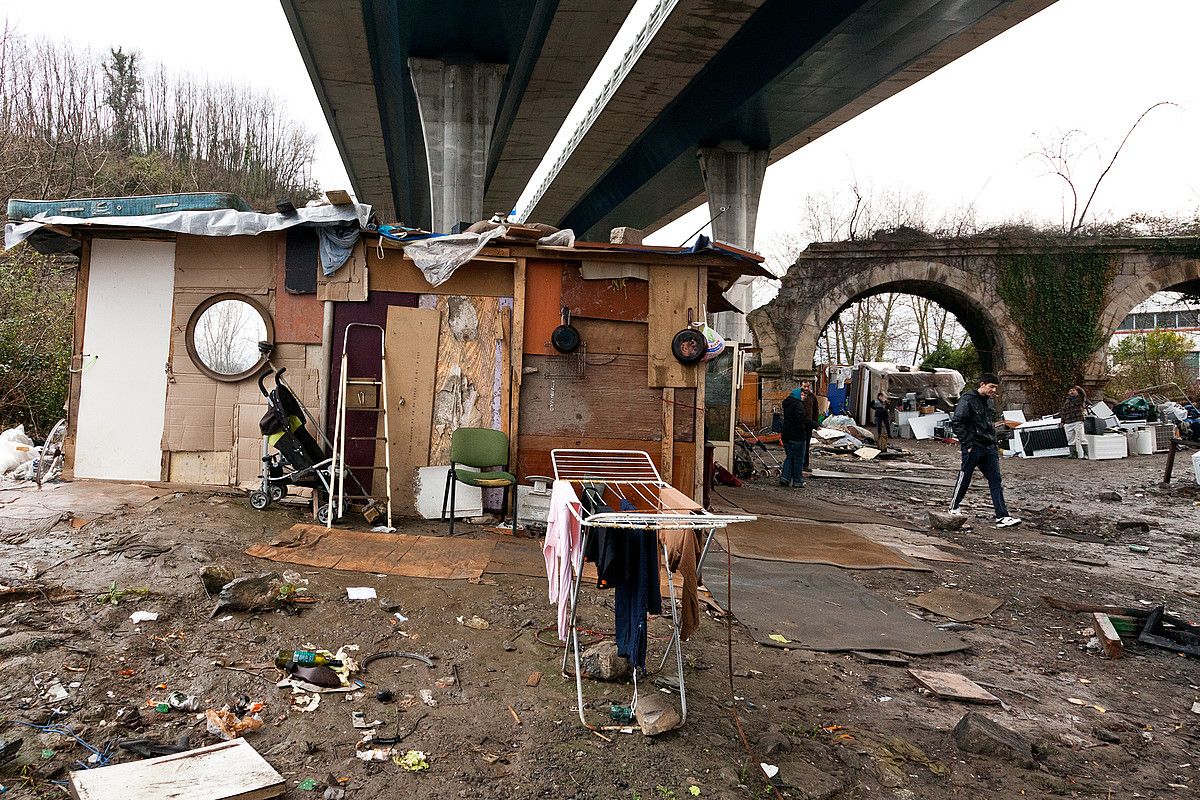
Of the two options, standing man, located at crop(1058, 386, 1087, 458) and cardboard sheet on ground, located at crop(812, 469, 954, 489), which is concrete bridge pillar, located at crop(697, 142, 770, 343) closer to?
cardboard sheet on ground, located at crop(812, 469, 954, 489)

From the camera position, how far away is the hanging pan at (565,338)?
25.9 ft

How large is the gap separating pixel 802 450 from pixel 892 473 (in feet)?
10.5

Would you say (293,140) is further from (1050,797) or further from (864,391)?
(1050,797)

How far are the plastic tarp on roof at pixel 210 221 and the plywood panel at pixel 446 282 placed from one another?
0.54 m

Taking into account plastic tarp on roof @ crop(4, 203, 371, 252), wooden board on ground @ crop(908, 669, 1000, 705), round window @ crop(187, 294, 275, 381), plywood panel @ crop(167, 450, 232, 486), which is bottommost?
wooden board on ground @ crop(908, 669, 1000, 705)

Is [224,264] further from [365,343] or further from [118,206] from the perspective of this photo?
[365,343]

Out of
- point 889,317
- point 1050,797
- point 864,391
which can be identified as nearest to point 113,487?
point 1050,797

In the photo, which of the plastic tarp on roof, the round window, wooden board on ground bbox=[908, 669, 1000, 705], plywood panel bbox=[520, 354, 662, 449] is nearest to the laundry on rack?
wooden board on ground bbox=[908, 669, 1000, 705]

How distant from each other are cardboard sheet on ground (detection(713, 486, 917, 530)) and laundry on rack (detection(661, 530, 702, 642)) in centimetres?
619

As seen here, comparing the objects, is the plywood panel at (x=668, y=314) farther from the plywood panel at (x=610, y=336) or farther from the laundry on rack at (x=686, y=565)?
Result: the laundry on rack at (x=686, y=565)

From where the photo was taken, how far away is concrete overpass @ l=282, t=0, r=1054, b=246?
12898 millimetres

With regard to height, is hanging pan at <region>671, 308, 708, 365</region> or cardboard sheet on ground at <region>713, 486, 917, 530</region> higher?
hanging pan at <region>671, 308, 708, 365</region>

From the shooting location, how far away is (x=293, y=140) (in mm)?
30438

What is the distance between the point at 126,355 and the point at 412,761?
6.68 m
